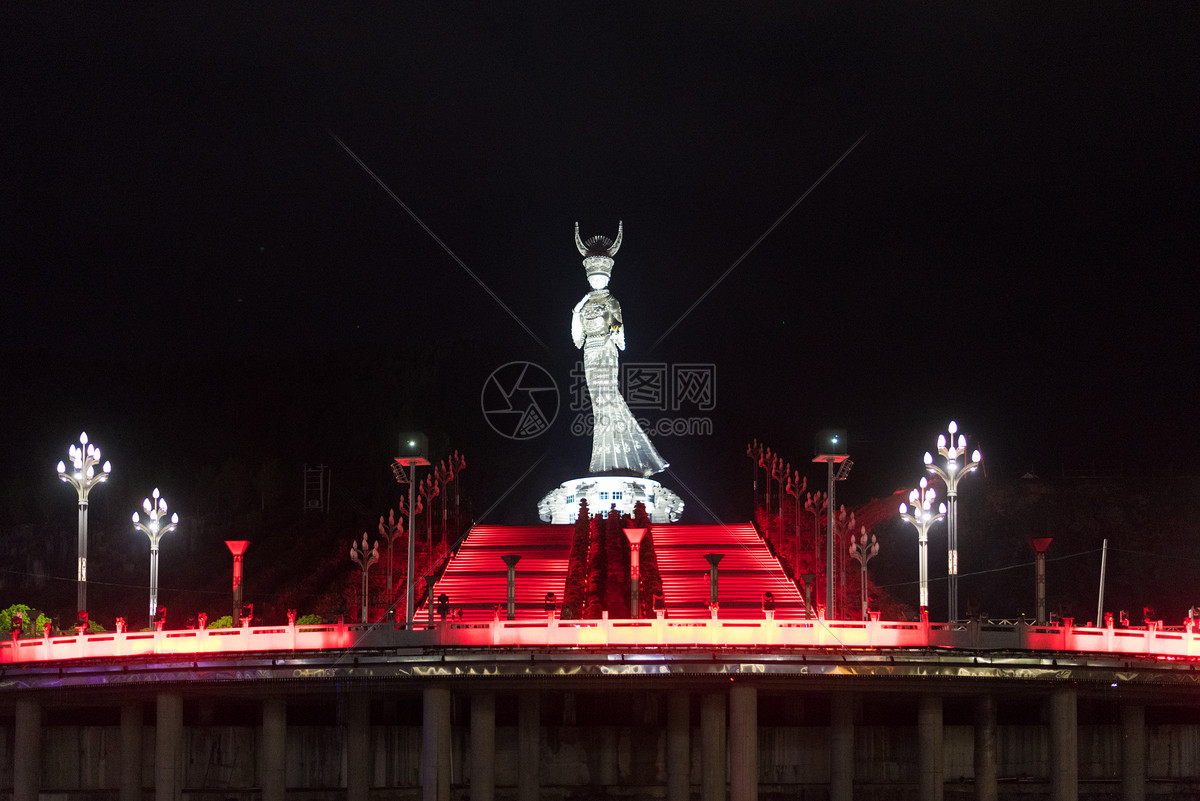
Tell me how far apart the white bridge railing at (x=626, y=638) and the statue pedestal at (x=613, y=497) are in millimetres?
33098

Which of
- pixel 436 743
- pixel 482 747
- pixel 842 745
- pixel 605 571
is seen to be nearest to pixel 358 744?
pixel 436 743

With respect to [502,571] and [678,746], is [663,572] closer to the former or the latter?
[502,571]

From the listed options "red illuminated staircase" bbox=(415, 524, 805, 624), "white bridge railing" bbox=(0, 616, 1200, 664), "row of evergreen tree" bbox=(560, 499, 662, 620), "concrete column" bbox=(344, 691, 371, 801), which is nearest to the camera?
"white bridge railing" bbox=(0, 616, 1200, 664)

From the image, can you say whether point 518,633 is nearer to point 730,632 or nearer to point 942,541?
point 730,632

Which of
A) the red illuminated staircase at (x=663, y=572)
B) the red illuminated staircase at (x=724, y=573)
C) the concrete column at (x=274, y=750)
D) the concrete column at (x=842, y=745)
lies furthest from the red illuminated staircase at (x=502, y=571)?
the concrete column at (x=842, y=745)

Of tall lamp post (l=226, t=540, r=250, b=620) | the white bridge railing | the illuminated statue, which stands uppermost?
the illuminated statue

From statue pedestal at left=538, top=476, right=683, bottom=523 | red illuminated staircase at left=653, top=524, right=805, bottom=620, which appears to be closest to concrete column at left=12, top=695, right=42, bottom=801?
red illuminated staircase at left=653, top=524, right=805, bottom=620

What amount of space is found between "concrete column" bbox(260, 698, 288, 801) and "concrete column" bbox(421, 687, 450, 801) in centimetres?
330

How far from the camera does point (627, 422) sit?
64.1 metres

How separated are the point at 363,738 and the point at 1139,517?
129ft

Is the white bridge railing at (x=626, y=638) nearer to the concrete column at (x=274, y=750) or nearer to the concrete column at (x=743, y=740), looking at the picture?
the concrete column at (x=743, y=740)

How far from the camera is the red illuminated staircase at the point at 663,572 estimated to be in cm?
4406

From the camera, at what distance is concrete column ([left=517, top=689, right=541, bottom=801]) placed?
30.6m

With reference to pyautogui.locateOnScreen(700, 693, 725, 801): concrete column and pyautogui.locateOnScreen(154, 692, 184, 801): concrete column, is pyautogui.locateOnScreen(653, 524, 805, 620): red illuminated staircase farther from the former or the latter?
pyautogui.locateOnScreen(154, 692, 184, 801): concrete column
